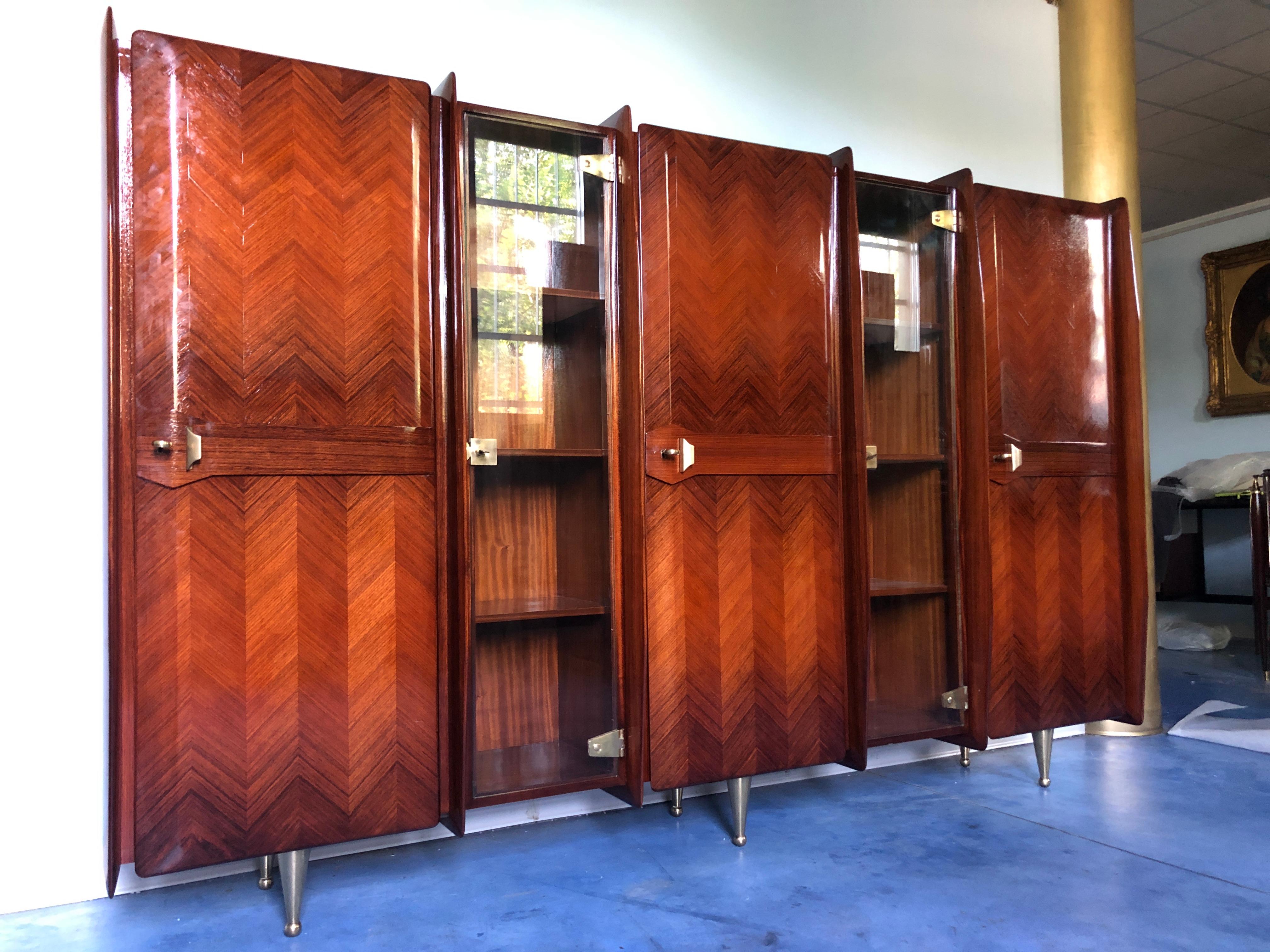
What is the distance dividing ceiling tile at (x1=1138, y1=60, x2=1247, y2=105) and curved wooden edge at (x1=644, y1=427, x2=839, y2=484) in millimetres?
4143

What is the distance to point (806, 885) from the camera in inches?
90.7

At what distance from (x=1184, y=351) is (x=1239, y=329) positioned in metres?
0.48

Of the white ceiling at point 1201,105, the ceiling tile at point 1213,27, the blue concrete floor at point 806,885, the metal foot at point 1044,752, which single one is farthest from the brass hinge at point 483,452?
the ceiling tile at point 1213,27

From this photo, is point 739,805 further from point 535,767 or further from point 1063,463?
point 1063,463

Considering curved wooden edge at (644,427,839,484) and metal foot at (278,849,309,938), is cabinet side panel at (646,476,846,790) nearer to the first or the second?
curved wooden edge at (644,427,839,484)

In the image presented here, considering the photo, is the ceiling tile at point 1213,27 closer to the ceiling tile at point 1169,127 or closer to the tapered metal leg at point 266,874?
the ceiling tile at point 1169,127

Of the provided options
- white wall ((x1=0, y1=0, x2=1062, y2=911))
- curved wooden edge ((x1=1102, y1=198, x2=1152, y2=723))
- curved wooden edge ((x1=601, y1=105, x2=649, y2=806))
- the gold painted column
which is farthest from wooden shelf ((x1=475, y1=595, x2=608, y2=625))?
the gold painted column

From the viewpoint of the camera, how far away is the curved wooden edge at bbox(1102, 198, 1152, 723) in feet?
10.4

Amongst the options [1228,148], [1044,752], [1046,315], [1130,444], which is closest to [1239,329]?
[1228,148]

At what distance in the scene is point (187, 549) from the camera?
6.63 ft

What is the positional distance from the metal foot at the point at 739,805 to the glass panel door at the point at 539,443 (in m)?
0.41

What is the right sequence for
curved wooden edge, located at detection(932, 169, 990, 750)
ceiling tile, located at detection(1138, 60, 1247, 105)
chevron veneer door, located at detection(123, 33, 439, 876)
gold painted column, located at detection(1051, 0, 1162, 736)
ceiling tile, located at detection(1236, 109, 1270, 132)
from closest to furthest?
chevron veneer door, located at detection(123, 33, 439, 876) → curved wooden edge, located at detection(932, 169, 990, 750) → gold painted column, located at detection(1051, 0, 1162, 736) → ceiling tile, located at detection(1138, 60, 1247, 105) → ceiling tile, located at detection(1236, 109, 1270, 132)

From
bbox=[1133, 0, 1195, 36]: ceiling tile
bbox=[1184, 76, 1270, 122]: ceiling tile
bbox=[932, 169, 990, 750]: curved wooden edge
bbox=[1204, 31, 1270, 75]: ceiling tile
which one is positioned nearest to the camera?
bbox=[932, 169, 990, 750]: curved wooden edge

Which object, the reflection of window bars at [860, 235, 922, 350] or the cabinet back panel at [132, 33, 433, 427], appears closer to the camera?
the cabinet back panel at [132, 33, 433, 427]
